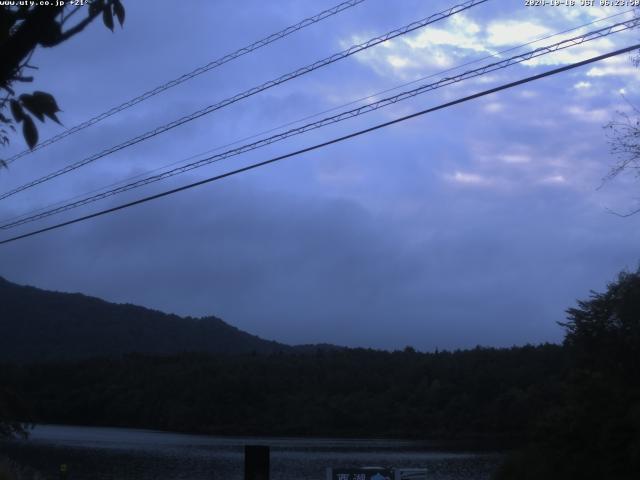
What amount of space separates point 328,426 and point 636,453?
60125 mm

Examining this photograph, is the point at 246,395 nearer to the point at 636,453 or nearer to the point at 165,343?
A: the point at 165,343

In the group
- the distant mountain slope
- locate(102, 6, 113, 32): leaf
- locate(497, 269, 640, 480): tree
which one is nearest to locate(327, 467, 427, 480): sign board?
locate(497, 269, 640, 480): tree

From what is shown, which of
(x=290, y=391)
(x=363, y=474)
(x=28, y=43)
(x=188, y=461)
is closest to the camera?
(x=28, y=43)

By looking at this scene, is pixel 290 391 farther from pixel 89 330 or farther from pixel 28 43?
pixel 28 43

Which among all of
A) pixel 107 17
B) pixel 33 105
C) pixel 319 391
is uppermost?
pixel 319 391

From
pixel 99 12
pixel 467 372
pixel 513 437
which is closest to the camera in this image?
pixel 99 12

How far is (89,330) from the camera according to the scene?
101m

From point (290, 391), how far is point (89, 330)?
3209cm

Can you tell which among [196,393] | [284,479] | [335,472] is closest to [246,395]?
[196,393]

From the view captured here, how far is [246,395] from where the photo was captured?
81.2 meters

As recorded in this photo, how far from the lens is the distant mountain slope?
8675 cm

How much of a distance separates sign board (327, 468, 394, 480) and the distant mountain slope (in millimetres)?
71190

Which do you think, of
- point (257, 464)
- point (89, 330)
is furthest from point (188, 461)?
point (89, 330)

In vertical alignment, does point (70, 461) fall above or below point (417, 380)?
below
